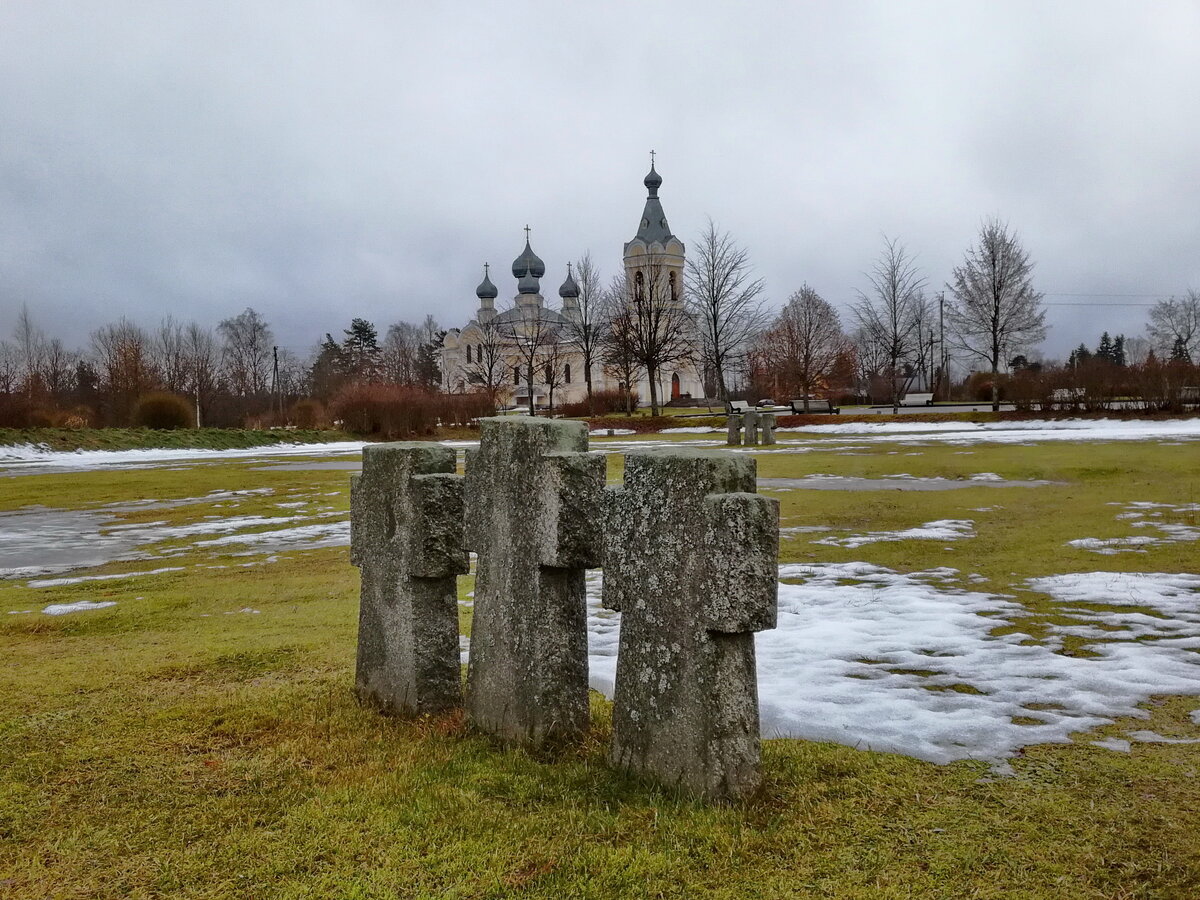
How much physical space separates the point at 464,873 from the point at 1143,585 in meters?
6.31

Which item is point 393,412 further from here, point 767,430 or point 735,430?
point 767,430

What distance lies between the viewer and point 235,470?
22922mm

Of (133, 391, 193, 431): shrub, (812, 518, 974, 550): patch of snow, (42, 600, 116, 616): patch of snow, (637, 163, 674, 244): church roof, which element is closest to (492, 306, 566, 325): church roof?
(637, 163, 674, 244): church roof

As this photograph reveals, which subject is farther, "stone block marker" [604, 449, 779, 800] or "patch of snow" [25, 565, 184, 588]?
"patch of snow" [25, 565, 184, 588]

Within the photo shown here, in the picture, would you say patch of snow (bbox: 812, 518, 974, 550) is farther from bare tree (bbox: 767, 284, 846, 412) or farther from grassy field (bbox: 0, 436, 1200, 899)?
bare tree (bbox: 767, 284, 846, 412)

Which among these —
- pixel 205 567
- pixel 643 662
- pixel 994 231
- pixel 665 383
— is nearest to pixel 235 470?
pixel 205 567

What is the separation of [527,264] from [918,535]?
→ 77501 mm

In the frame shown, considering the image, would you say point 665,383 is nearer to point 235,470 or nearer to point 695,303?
point 695,303

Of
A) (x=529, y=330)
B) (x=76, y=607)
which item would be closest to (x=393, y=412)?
(x=76, y=607)

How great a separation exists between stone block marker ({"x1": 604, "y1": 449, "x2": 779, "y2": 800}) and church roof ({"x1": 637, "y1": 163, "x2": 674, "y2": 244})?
77.0m

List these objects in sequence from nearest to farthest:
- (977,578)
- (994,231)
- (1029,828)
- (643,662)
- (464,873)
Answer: (464,873) → (1029,828) → (643,662) → (977,578) → (994,231)

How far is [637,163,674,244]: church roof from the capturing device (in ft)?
257

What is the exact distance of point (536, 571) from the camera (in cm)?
359

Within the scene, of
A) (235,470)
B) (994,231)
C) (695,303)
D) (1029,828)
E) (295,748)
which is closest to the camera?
(1029,828)
